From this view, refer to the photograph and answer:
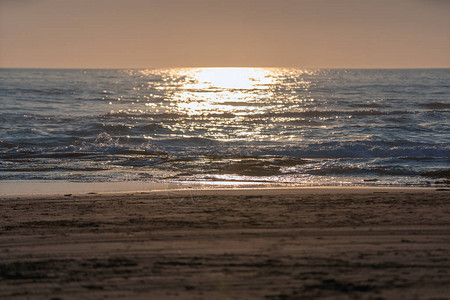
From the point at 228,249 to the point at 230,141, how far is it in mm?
15496

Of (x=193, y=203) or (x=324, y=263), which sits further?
(x=193, y=203)

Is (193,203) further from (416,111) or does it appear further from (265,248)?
(416,111)

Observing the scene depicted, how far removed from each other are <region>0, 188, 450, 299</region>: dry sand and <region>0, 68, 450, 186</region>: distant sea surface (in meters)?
3.92

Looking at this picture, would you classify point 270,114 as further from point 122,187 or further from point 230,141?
point 122,187

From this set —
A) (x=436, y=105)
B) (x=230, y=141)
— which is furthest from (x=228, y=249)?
(x=436, y=105)

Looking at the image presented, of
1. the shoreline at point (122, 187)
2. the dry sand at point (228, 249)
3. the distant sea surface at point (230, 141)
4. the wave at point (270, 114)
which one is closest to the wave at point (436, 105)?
the distant sea surface at point (230, 141)

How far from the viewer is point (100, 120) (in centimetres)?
2748

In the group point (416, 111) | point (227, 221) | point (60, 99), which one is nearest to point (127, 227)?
point (227, 221)

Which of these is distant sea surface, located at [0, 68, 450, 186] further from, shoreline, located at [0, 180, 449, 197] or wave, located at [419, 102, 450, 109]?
shoreline, located at [0, 180, 449, 197]

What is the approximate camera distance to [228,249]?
553 centimetres

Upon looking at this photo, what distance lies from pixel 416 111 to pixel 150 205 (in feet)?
88.5

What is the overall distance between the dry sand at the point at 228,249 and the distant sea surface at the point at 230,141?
3.92m

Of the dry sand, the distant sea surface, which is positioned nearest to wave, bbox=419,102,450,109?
the distant sea surface

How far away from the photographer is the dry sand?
4508mm
